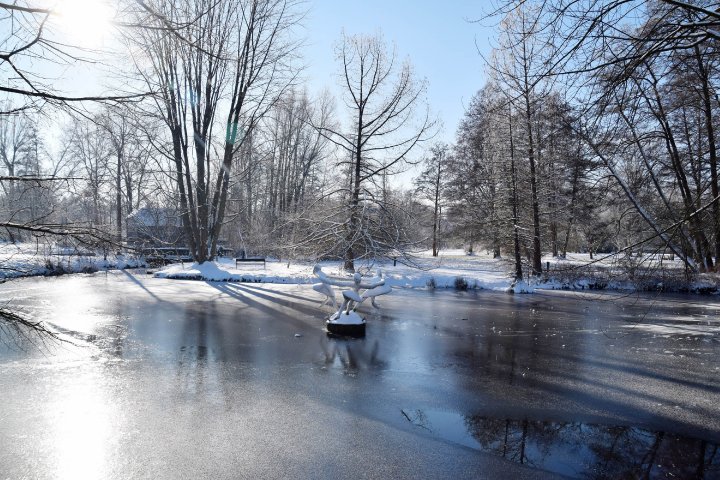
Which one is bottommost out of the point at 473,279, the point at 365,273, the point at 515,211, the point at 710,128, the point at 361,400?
the point at 361,400

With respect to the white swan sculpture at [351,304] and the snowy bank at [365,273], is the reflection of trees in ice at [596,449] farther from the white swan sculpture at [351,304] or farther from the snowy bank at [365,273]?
the snowy bank at [365,273]

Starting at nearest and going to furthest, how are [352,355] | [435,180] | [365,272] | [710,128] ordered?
[352,355]
[710,128]
[365,272]
[435,180]

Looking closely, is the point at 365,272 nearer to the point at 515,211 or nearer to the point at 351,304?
the point at 515,211

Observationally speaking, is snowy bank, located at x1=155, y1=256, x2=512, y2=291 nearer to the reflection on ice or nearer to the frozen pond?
the frozen pond

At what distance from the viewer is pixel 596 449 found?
4.84 m

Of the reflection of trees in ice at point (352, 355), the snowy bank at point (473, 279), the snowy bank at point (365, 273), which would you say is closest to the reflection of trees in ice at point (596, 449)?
the reflection of trees in ice at point (352, 355)

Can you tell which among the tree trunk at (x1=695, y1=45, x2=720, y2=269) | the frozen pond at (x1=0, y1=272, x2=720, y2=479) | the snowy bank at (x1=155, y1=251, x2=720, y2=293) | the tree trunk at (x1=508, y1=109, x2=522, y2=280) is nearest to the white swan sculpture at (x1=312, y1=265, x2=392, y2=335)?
the frozen pond at (x1=0, y1=272, x2=720, y2=479)

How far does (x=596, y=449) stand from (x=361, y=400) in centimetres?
280

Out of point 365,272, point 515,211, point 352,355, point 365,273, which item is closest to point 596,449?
point 352,355

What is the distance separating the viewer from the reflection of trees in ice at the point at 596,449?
443 centimetres

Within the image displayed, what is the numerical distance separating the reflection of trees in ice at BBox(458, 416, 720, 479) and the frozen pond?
23mm

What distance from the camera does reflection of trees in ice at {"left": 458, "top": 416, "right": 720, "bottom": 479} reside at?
4.43m

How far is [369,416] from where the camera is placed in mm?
5535

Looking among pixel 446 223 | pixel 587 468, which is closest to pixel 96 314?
pixel 587 468
